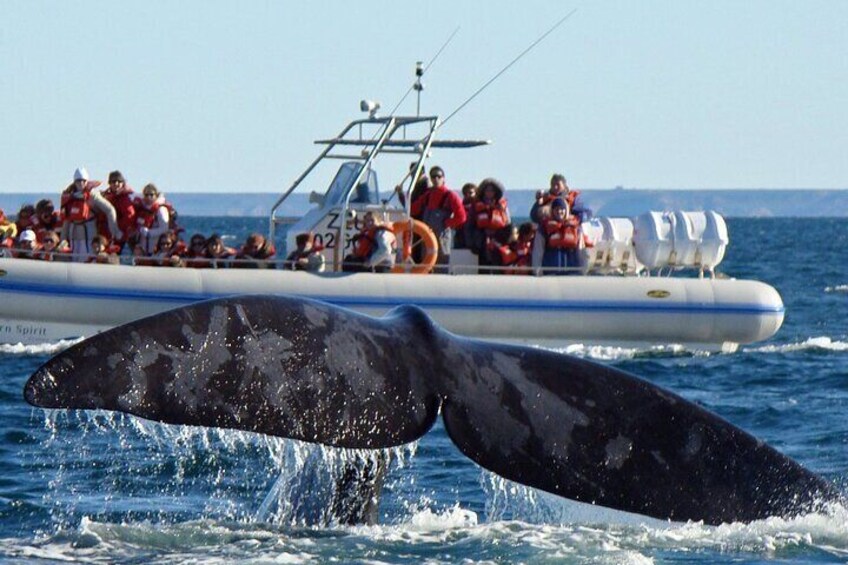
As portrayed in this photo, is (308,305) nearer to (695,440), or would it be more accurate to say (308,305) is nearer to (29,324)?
(695,440)

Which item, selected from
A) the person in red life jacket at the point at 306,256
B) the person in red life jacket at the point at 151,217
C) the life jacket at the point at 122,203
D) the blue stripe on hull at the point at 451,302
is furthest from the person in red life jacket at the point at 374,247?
the life jacket at the point at 122,203

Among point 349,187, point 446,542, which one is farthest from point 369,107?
point 446,542

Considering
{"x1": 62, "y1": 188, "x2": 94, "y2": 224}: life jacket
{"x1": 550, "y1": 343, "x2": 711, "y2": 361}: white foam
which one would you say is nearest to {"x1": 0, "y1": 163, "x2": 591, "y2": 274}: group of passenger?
{"x1": 62, "y1": 188, "x2": 94, "y2": 224}: life jacket

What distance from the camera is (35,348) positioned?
60.4ft

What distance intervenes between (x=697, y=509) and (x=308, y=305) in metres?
1.39

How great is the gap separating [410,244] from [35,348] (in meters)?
4.36

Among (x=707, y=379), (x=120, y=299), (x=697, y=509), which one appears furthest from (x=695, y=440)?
(x=120, y=299)

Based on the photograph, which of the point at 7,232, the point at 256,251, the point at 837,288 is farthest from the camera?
the point at 837,288

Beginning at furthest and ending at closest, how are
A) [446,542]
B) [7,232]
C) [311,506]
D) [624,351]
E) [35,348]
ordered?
[7,232]
[624,351]
[35,348]
[446,542]
[311,506]

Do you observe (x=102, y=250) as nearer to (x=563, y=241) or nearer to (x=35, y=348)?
(x=35, y=348)

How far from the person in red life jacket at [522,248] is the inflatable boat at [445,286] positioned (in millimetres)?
133

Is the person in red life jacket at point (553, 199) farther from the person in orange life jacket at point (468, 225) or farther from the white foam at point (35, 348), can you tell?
the white foam at point (35, 348)

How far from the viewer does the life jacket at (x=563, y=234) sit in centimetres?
1935

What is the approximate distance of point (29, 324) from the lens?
18938 mm
